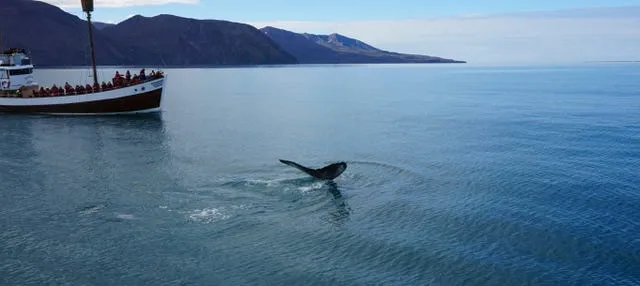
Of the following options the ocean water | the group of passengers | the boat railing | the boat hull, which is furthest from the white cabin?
the ocean water

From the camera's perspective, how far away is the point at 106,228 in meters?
25.0

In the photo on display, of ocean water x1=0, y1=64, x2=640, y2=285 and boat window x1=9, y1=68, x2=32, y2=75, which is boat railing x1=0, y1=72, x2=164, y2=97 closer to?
boat window x1=9, y1=68, x2=32, y2=75

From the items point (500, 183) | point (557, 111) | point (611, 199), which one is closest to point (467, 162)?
point (500, 183)

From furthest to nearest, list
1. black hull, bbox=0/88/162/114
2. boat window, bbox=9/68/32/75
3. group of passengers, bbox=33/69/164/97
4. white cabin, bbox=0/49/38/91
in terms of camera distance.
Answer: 1. boat window, bbox=9/68/32/75
2. white cabin, bbox=0/49/38/91
3. black hull, bbox=0/88/162/114
4. group of passengers, bbox=33/69/164/97

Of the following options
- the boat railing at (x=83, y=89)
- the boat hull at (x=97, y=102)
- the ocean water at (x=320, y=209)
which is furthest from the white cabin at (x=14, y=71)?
the ocean water at (x=320, y=209)

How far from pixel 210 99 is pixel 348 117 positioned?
42.8 meters

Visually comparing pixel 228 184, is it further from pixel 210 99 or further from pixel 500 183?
pixel 210 99

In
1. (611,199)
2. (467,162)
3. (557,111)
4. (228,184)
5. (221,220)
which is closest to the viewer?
(221,220)

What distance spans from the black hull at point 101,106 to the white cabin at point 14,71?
4.03 meters

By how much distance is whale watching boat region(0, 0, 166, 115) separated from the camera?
231 feet

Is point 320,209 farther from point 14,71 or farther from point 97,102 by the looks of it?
point 14,71

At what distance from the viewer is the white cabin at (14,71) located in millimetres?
75000

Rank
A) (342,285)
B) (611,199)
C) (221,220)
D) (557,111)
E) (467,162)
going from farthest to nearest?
(557,111), (467,162), (611,199), (221,220), (342,285)

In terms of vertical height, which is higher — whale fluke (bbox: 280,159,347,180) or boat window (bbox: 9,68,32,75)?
boat window (bbox: 9,68,32,75)
